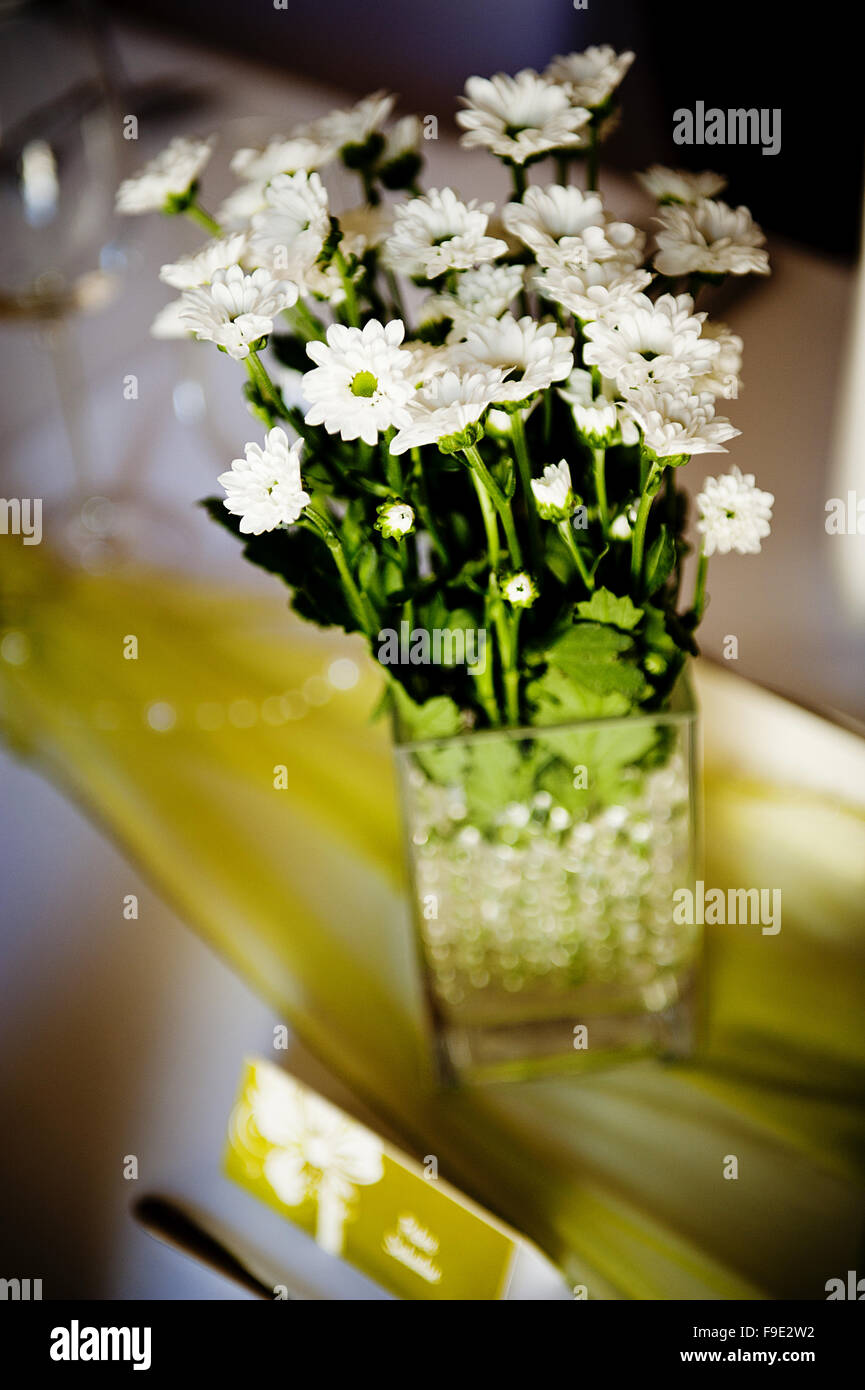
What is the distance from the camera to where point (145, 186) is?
339 mm

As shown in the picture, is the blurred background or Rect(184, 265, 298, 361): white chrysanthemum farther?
the blurred background

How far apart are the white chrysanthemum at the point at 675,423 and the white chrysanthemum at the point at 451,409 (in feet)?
0.11

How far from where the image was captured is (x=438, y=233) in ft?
0.99

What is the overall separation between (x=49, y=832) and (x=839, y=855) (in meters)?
0.37

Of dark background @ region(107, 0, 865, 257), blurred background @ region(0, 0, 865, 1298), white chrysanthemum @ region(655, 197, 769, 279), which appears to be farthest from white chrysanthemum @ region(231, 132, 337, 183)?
dark background @ region(107, 0, 865, 257)

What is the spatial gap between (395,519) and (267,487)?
34 millimetres

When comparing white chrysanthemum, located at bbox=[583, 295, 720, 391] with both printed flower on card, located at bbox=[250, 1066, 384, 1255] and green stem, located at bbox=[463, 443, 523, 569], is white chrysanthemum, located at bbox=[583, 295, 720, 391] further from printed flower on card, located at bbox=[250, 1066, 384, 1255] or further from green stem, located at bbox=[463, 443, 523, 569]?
printed flower on card, located at bbox=[250, 1066, 384, 1255]

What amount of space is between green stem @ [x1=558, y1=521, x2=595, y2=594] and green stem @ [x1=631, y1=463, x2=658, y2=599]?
1 centimetres

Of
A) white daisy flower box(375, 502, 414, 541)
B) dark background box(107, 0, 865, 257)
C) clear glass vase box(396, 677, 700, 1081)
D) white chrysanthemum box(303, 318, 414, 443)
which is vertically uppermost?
dark background box(107, 0, 865, 257)

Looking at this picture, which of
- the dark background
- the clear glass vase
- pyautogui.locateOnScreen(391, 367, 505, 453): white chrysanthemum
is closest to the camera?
pyautogui.locateOnScreen(391, 367, 505, 453): white chrysanthemum

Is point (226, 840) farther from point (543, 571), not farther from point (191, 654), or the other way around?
point (543, 571)

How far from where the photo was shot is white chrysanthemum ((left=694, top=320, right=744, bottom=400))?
0.94 feet

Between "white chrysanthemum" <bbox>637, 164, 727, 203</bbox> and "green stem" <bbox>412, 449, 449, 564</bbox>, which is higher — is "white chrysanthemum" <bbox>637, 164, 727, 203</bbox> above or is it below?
above
